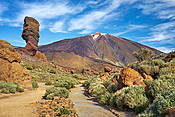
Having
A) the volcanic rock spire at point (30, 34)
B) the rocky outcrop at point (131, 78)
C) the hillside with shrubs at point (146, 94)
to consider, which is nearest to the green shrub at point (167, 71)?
the hillside with shrubs at point (146, 94)

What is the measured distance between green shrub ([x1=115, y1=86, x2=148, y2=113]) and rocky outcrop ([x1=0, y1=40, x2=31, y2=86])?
11.2m

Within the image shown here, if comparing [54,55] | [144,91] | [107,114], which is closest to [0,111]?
[107,114]

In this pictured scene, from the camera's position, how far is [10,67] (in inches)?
606

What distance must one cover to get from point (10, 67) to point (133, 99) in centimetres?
1248

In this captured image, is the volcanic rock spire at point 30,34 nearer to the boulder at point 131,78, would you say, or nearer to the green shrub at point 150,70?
the green shrub at point 150,70

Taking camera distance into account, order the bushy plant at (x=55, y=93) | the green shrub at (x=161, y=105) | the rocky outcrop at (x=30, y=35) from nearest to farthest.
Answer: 1. the green shrub at (x=161, y=105)
2. the bushy plant at (x=55, y=93)
3. the rocky outcrop at (x=30, y=35)

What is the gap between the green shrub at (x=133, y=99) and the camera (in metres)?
6.93

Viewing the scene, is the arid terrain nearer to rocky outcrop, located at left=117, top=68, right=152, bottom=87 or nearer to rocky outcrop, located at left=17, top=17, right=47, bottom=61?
rocky outcrop, located at left=117, top=68, right=152, bottom=87

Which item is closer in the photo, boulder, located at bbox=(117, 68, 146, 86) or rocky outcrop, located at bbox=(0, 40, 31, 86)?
boulder, located at bbox=(117, 68, 146, 86)

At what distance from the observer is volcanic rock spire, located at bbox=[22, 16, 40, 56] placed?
48688 mm

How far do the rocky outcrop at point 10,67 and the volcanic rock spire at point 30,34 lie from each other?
108 ft

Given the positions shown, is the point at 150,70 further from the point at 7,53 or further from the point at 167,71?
the point at 7,53

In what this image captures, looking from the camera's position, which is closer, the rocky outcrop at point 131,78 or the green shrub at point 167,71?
the rocky outcrop at point 131,78

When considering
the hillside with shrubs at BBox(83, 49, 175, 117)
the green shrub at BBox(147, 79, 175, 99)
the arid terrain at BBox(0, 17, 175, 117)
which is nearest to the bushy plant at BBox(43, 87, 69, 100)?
the arid terrain at BBox(0, 17, 175, 117)
